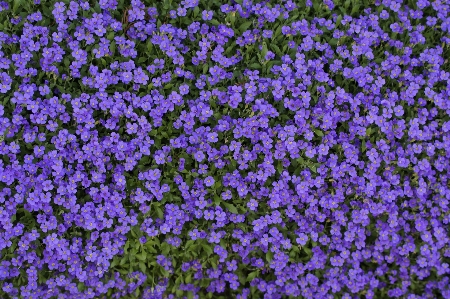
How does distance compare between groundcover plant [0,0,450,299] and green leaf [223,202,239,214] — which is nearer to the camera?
groundcover plant [0,0,450,299]

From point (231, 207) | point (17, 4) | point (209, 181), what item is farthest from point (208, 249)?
point (17, 4)

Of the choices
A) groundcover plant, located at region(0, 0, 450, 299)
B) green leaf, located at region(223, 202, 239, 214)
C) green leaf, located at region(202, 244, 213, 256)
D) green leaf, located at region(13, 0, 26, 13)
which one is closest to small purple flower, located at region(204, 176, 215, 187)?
groundcover plant, located at region(0, 0, 450, 299)

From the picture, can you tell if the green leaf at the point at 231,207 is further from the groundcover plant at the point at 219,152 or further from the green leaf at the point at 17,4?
the green leaf at the point at 17,4

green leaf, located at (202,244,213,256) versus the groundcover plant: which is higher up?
the groundcover plant

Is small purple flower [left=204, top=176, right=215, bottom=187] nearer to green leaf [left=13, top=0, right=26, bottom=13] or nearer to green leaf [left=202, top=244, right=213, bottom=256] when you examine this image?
green leaf [left=202, top=244, right=213, bottom=256]

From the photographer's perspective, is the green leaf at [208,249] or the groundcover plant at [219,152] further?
the green leaf at [208,249]

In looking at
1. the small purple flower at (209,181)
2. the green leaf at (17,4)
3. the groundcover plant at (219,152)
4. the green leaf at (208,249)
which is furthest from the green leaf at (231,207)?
the green leaf at (17,4)

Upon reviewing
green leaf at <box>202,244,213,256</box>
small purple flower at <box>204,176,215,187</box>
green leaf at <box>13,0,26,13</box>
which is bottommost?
green leaf at <box>202,244,213,256</box>

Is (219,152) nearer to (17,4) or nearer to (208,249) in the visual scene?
(208,249)

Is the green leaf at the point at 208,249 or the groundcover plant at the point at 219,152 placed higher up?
the groundcover plant at the point at 219,152
